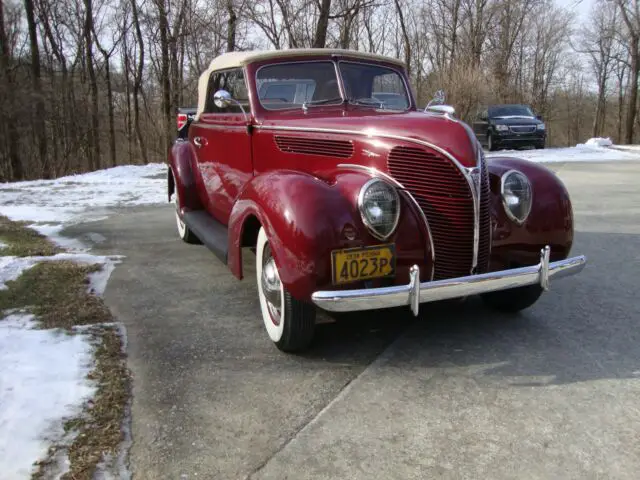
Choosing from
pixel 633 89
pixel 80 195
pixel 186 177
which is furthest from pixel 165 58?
pixel 633 89

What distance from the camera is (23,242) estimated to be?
19.7ft

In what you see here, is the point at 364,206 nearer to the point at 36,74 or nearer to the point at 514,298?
the point at 514,298

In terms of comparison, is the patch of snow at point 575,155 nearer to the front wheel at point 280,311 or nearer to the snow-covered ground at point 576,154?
the snow-covered ground at point 576,154

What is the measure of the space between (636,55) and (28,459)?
34.5 meters

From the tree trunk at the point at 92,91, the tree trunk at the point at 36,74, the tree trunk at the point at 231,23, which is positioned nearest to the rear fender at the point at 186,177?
the tree trunk at the point at 231,23

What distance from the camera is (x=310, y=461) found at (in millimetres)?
2172

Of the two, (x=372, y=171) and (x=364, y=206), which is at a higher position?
Answer: (x=372, y=171)

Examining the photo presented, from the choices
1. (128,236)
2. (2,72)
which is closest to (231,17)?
(2,72)

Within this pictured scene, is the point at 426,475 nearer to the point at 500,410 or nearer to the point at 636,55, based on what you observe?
the point at 500,410

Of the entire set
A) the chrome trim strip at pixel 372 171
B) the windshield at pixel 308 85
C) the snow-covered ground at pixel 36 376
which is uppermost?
→ the windshield at pixel 308 85

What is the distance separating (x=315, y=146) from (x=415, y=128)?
2.36 feet

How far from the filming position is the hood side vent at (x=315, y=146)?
3393 mm

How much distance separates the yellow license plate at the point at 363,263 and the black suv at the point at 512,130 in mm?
16445

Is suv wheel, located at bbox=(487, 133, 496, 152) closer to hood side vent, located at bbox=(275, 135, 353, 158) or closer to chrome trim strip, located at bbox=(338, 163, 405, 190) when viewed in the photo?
hood side vent, located at bbox=(275, 135, 353, 158)
